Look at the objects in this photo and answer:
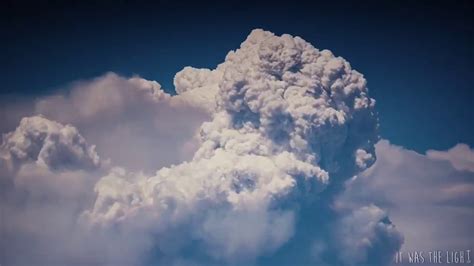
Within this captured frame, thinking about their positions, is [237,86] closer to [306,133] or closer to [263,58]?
[263,58]

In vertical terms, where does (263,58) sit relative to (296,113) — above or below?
above

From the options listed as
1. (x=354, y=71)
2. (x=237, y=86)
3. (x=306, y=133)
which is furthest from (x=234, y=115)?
(x=354, y=71)

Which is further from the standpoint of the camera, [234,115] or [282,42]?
[234,115]

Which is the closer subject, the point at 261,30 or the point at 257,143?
the point at 261,30

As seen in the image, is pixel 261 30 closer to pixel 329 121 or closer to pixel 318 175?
pixel 329 121

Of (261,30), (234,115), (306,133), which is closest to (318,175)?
(306,133)

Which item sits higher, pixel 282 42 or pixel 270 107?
pixel 282 42

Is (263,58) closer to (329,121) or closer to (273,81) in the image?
(273,81)
